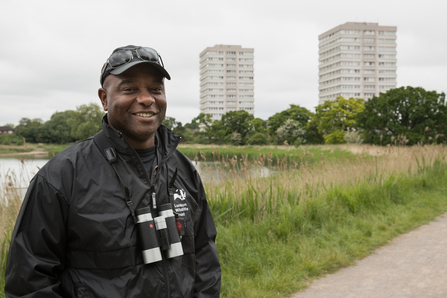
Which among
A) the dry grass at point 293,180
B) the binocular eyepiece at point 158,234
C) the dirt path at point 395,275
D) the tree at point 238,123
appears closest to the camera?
the binocular eyepiece at point 158,234

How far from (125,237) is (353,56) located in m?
117

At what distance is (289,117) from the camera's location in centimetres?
6034

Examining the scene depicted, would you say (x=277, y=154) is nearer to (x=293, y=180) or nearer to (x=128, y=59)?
(x=293, y=180)

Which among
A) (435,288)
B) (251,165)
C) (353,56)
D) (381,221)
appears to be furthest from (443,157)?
(353,56)

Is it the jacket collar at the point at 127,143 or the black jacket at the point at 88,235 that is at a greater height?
the jacket collar at the point at 127,143

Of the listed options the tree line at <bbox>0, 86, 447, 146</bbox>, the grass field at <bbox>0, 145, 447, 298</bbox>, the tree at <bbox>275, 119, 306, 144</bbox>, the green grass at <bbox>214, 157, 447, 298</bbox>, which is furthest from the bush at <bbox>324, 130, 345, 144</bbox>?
the green grass at <bbox>214, 157, 447, 298</bbox>

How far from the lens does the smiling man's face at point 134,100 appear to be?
1.71 metres

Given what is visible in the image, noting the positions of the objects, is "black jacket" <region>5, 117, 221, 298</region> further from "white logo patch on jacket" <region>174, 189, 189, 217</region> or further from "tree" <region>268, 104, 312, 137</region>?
"tree" <region>268, 104, 312, 137</region>

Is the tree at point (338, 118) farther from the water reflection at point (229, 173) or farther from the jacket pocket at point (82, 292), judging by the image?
the jacket pocket at point (82, 292)

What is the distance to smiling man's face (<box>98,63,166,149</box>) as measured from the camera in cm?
171

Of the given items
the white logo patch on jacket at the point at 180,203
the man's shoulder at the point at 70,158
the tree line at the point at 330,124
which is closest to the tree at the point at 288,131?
the tree line at the point at 330,124

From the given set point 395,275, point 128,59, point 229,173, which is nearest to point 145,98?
point 128,59

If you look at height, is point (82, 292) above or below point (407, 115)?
below

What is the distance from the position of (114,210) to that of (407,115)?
24934 millimetres
